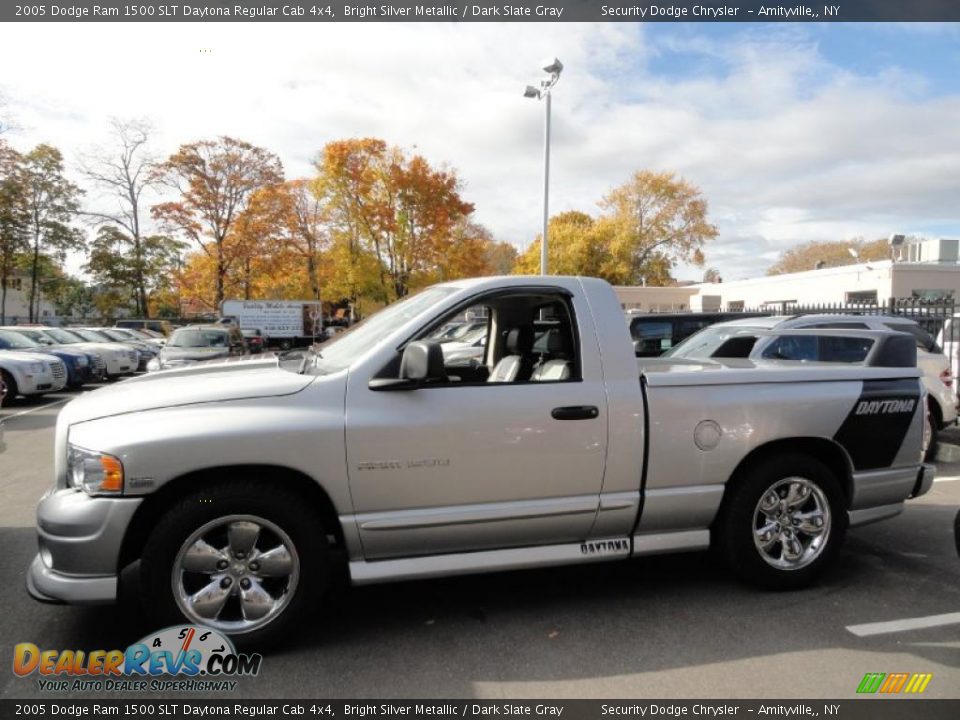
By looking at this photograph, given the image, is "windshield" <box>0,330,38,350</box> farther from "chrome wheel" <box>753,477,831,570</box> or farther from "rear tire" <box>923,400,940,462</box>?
"rear tire" <box>923,400,940,462</box>

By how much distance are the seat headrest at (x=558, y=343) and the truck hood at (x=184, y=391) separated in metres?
1.52

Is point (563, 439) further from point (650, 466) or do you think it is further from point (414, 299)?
point (414, 299)

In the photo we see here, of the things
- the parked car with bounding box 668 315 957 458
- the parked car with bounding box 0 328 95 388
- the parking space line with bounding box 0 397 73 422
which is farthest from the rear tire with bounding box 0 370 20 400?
the parked car with bounding box 668 315 957 458

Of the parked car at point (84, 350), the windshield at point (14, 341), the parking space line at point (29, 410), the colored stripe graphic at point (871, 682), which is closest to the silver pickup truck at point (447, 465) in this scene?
the colored stripe graphic at point (871, 682)

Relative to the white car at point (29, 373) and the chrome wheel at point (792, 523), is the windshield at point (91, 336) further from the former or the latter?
the chrome wheel at point (792, 523)

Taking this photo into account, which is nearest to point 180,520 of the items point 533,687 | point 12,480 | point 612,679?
point 533,687

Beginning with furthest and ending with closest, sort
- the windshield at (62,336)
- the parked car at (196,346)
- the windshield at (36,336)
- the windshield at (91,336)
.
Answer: the windshield at (91,336) < the windshield at (62,336) < the windshield at (36,336) < the parked car at (196,346)

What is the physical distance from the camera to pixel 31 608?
3811 mm

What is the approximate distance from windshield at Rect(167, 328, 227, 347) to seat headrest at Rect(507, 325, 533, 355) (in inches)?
527

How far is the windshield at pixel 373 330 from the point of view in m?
3.77

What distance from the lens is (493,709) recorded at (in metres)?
2.90

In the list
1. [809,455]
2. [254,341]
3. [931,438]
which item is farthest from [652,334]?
[254,341]

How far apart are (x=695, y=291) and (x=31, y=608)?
52.5 meters

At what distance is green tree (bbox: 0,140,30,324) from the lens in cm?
3372
